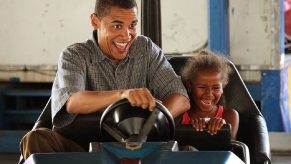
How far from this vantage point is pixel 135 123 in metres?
2.05

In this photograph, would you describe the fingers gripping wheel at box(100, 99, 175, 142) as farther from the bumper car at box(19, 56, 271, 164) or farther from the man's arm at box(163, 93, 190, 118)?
the man's arm at box(163, 93, 190, 118)

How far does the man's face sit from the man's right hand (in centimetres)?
49

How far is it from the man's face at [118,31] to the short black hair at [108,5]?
0.01 meters

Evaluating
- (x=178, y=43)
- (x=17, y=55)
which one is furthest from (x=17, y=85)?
(x=178, y=43)

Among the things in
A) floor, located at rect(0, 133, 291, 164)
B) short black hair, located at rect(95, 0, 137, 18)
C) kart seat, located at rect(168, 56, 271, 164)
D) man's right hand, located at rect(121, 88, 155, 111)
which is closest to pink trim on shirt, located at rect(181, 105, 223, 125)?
kart seat, located at rect(168, 56, 271, 164)

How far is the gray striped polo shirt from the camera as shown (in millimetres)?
2568

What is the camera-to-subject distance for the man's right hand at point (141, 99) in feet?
6.75

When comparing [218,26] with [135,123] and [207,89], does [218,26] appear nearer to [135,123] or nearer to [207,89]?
[207,89]

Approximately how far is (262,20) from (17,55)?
167cm

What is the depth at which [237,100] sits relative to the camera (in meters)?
2.75

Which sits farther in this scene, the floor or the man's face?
the floor

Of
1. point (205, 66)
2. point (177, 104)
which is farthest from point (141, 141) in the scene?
point (205, 66)

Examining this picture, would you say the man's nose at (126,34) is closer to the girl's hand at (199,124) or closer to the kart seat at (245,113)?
the kart seat at (245,113)

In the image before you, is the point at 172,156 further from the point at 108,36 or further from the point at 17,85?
the point at 17,85
